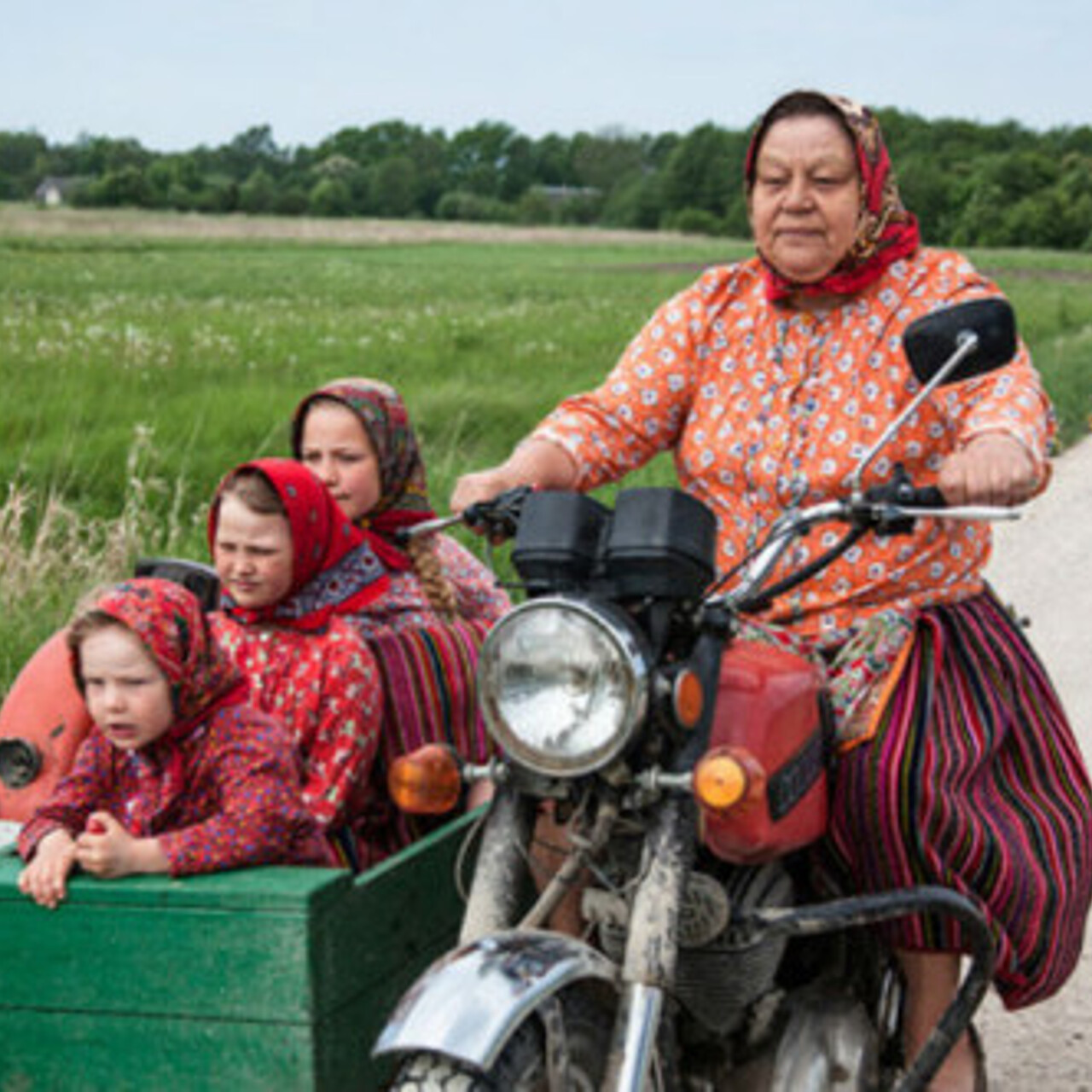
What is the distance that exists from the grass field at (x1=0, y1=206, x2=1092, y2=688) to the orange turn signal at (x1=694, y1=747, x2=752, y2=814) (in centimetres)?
345

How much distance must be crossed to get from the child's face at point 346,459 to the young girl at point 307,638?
1.37 ft

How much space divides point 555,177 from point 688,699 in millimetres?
103931

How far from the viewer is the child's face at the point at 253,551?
3.34 metres

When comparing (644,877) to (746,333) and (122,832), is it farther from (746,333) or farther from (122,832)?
(746,333)

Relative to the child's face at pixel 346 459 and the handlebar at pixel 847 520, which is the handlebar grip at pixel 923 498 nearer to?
the handlebar at pixel 847 520

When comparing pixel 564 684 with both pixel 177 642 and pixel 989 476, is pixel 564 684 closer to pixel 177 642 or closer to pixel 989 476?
pixel 989 476

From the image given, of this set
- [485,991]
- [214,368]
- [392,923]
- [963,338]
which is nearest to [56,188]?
[214,368]

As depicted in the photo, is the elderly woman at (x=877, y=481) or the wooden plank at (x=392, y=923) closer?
the wooden plank at (x=392, y=923)

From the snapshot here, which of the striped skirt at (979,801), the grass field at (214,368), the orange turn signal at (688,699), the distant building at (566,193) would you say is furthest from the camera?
the distant building at (566,193)

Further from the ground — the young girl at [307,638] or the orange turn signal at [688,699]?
the orange turn signal at [688,699]

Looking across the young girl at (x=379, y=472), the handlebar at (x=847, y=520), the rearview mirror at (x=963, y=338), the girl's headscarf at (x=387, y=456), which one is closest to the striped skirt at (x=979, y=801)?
the handlebar at (x=847, y=520)

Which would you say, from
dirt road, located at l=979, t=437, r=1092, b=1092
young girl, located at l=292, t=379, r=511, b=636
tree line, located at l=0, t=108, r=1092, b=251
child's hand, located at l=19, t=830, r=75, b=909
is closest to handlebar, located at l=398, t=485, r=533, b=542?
child's hand, located at l=19, t=830, r=75, b=909

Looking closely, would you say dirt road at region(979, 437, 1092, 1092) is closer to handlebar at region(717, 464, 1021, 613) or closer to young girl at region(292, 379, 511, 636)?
young girl at region(292, 379, 511, 636)

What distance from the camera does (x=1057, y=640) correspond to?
733cm
